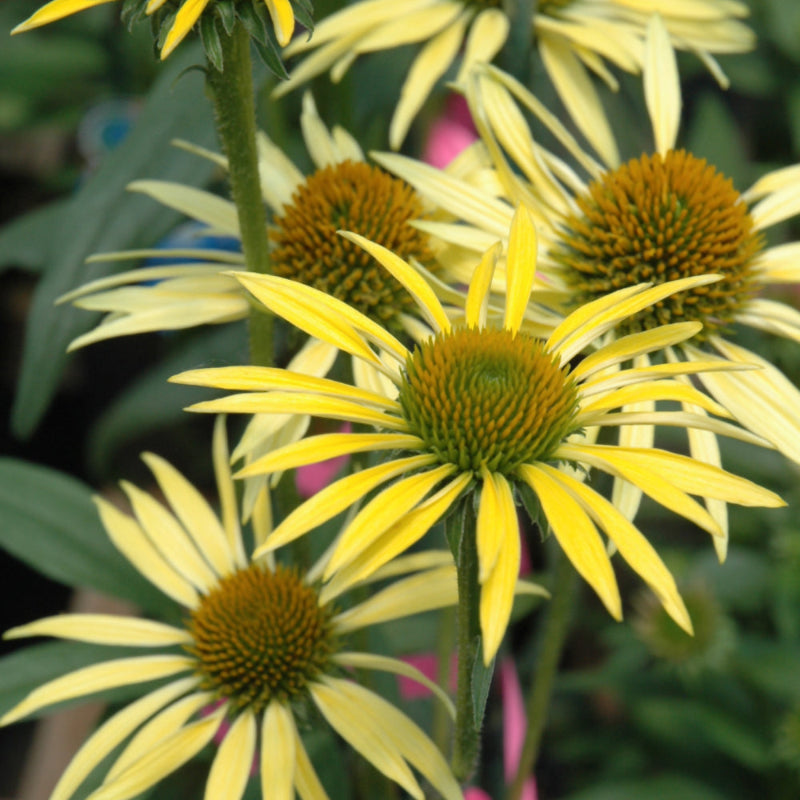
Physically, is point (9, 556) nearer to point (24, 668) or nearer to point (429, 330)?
point (24, 668)

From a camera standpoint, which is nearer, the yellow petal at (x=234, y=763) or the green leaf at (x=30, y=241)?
the yellow petal at (x=234, y=763)

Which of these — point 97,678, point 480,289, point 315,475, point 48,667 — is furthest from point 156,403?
point 480,289

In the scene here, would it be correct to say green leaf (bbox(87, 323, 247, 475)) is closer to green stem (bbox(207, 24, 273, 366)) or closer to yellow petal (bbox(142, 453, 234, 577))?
yellow petal (bbox(142, 453, 234, 577))

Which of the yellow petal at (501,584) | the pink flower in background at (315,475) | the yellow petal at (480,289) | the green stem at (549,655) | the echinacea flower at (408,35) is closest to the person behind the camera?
the yellow petal at (501,584)

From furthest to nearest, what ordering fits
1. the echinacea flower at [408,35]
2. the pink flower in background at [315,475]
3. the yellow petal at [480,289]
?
the pink flower in background at [315,475]
the echinacea flower at [408,35]
the yellow petal at [480,289]

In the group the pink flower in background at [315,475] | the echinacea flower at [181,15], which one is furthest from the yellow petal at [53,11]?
the pink flower in background at [315,475]

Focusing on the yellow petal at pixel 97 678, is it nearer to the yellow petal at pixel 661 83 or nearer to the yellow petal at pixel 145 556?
the yellow petal at pixel 145 556
